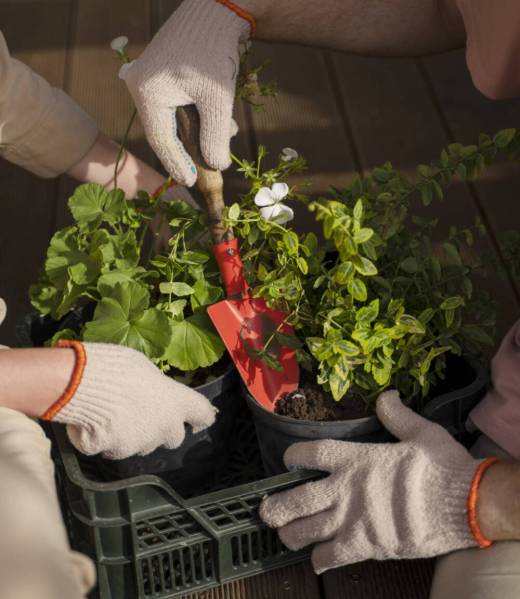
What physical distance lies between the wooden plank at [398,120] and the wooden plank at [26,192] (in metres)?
0.71

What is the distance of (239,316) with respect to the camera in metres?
1.25

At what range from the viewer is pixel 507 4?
123cm

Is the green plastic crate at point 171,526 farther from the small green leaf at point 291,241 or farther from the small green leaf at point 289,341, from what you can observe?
the small green leaf at point 291,241

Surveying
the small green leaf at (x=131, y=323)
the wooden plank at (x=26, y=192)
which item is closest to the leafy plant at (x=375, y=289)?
the small green leaf at (x=131, y=323)

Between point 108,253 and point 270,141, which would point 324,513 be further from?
point 270,141

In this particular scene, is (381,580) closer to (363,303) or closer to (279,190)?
(363,303)

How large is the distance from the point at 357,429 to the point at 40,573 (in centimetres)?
50

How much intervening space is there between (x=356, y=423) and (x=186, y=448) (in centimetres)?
24

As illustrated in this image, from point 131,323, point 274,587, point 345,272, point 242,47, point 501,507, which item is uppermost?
point 242,47

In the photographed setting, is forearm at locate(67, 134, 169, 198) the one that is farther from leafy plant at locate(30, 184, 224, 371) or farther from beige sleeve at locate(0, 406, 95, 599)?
beige sleeve at locate(0, 406, 95, 599)

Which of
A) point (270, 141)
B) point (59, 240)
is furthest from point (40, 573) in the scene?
point (270, 141)

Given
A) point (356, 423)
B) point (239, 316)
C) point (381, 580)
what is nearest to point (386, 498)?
point (356, 423)

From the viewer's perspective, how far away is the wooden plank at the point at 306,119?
1.97m

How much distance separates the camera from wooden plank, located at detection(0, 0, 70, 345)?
1.75 metres
